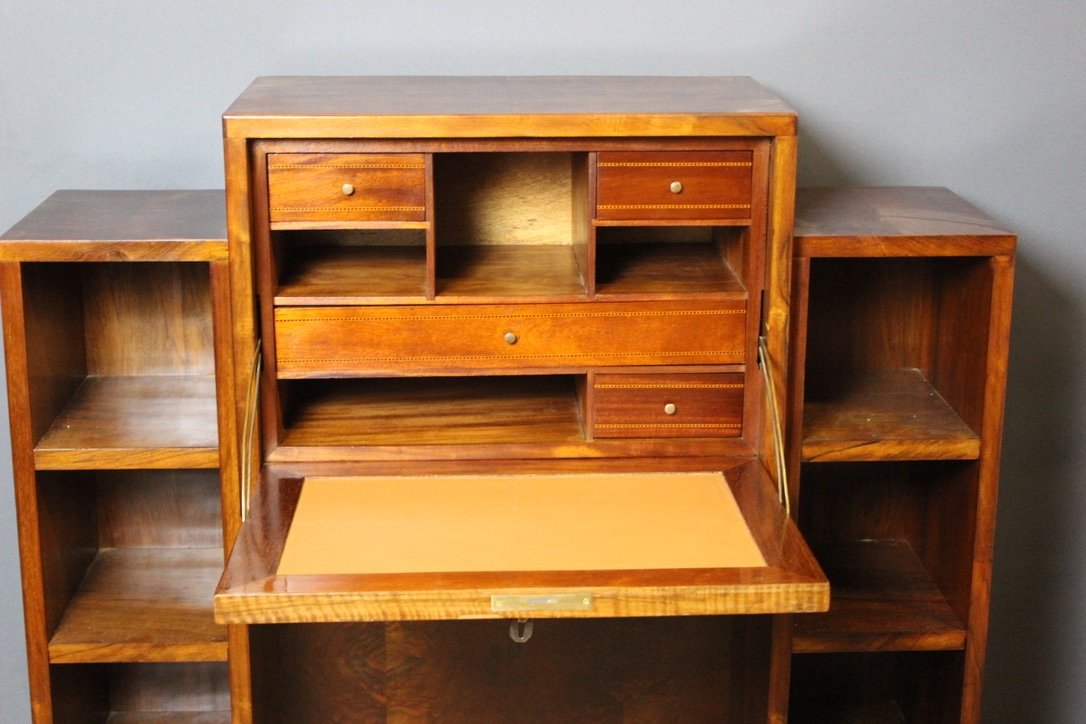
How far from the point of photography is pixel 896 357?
2.86 metres

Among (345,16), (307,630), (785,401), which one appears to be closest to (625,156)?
(785,401)

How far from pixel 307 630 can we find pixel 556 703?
502 millimetres

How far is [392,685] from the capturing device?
9.06 ft

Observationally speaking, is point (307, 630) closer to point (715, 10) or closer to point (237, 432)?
point (237, 432)

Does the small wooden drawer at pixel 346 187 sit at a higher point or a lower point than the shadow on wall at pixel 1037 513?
higher

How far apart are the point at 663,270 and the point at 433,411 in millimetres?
477

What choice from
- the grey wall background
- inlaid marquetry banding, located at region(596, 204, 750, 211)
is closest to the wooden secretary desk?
inlaid marquetry banding, located at region(596, 204, 750, 211)

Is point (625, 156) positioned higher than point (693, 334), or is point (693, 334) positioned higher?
point (625, 156)

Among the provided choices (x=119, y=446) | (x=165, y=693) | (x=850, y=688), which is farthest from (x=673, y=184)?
(x=165, y=693)

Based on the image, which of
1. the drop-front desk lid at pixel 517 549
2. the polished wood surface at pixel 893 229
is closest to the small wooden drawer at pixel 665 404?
the drop-front desk lid at pixel 517 549

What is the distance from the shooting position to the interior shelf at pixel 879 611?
2.62m

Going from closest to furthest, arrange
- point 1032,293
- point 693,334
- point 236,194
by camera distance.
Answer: point 236,194 < point 693,334 < point 1032,293

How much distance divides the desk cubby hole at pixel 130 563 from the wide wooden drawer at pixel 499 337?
0.57 metres

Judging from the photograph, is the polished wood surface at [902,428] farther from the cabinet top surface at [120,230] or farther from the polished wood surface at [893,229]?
the cabinet top surface at [120,230]
